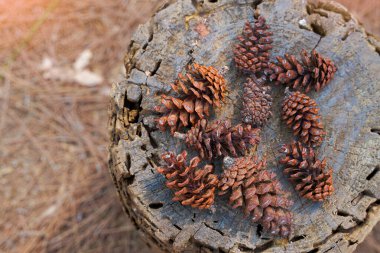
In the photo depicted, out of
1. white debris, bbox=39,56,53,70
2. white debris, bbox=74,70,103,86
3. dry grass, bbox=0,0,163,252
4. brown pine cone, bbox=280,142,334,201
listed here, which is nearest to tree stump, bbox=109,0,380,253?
brown pine cone, bbox=280,142,334,201

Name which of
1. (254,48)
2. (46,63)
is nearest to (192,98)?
(254,48)

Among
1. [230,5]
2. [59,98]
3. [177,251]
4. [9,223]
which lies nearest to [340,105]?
[230,5]

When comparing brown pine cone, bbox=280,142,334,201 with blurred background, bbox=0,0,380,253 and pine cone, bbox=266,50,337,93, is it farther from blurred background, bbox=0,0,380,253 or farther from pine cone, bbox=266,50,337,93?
blurred background, bbox=0,0,380,253

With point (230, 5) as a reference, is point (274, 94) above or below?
below

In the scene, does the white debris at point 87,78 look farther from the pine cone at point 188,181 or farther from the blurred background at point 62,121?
the pine cone at point 188,181

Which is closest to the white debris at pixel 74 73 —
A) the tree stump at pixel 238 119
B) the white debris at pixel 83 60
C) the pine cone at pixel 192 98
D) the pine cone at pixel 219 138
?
the white debris at pixel 83 60

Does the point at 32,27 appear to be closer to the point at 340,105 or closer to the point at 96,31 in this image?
the point at 96,31
